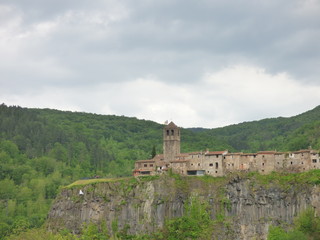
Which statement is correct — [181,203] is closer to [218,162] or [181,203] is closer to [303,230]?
[218,162]

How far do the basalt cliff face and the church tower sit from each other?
8992 millimetres

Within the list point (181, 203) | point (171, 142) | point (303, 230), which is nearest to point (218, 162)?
point (181, 203)

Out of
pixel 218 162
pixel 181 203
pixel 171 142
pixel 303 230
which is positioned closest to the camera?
pixel 303 230

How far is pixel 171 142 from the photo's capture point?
118m

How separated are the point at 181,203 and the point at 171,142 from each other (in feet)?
53.6

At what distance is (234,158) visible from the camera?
107688 mm

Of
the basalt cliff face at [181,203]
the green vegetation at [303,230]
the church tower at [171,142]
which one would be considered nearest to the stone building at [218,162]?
the church tower at [171,142]

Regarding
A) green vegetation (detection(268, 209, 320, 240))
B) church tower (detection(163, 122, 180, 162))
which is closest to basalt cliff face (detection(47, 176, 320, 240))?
green vegetation (detection(268, 209, 320, 240))

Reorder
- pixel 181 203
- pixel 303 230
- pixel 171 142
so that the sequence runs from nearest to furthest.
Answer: pixel 303 230 → pixel 181 203 → pixel 171 142

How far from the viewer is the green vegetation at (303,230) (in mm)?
89250

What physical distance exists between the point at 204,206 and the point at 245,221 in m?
8.08

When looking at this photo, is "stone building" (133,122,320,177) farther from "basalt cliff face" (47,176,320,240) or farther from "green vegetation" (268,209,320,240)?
"green vegetation" (268,209,320,240)

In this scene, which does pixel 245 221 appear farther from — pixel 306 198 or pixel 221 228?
pixel 306 198

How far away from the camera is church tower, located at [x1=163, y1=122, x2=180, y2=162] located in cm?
11712
